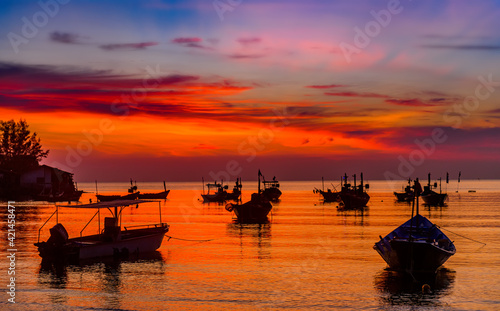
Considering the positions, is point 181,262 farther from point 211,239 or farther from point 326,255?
point 211,239

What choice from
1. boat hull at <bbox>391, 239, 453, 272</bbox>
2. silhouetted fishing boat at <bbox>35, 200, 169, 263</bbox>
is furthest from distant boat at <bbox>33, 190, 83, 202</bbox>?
boat hull at <bbox>391, 239, 453, 272</bbox>

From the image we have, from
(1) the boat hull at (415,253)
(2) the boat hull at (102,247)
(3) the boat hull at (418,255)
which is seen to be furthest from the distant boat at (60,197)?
(3) the boat hull at (418,255)

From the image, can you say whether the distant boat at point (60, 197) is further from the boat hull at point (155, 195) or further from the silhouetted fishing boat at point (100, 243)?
the silhouetted fishing boat at point (100, 243)

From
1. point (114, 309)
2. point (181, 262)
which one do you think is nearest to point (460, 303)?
point (114, 309)

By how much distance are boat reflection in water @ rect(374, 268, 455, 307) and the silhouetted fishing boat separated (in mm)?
18670

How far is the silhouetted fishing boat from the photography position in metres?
40.8

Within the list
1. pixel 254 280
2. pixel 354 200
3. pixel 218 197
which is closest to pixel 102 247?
pixel 254 280

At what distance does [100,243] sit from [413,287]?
22.1 metres

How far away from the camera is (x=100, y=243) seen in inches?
1668

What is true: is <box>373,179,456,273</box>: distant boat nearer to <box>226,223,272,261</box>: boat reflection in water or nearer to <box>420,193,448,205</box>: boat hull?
<box>226,223,272,261</box>: boat reflection in water

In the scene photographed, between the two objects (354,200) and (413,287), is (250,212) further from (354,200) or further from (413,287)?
(413,287)

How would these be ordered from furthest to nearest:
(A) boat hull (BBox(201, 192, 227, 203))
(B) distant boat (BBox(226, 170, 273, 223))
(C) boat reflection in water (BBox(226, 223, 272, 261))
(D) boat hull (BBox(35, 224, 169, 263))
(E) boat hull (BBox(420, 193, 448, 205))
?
1. (A) boat hull (BBox(201, 192, 227, 203))
2. (E) boat hull (BBox(420, 193, 448, 205))
3. (B) distant boat (BBox(226, 170, 273, 223))
4. (C) boat reflection in water (BBox(226, 223, 272, 261))
5. (D) boat hull (BBox(35, 224, 169, 263))

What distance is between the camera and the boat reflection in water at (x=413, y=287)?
96.5 feet

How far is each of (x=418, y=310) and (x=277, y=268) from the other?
13643 millimetres
